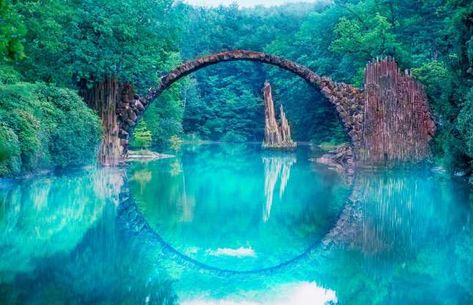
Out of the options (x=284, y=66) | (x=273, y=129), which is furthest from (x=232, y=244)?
(x=273, y=129)

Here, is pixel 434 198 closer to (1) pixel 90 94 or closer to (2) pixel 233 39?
(1) pixel 90 94

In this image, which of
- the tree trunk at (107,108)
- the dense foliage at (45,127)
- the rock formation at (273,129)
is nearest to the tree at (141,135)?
the rock formation at (273,129)

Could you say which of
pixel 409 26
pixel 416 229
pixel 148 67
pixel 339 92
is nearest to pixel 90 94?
pixel 148 67

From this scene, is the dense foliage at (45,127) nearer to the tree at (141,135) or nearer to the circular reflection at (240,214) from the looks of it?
the circular reflection at (240,214)

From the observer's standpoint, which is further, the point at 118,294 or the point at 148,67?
the point at 148,67

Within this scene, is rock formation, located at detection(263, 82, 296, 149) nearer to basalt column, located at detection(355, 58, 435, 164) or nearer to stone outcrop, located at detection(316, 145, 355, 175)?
stone outcrop, located at detection(316, 145, 355, 175)

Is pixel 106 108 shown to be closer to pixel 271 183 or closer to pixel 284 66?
→ pixel 271 183

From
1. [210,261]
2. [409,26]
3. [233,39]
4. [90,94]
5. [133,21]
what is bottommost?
[210,261]
